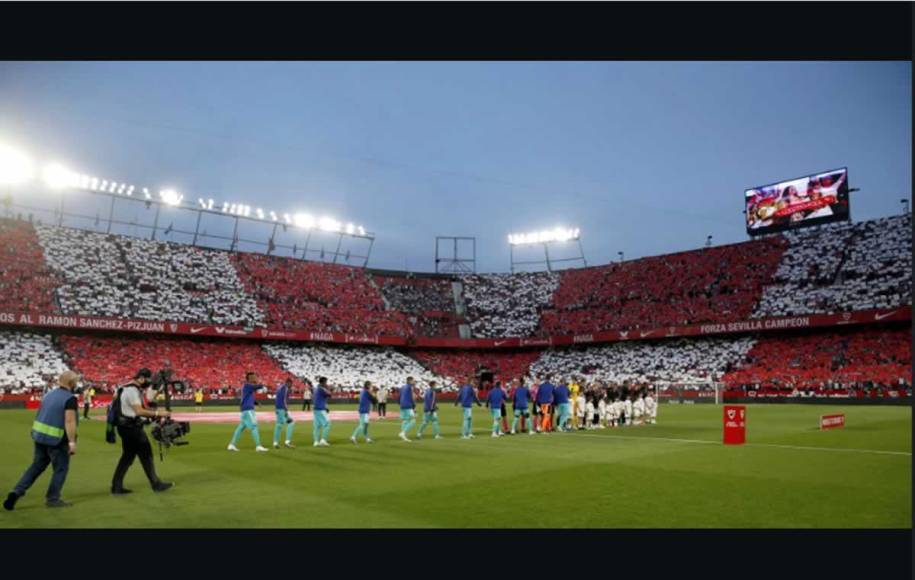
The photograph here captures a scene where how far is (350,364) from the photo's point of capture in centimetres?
6581

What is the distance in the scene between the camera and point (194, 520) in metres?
9.02

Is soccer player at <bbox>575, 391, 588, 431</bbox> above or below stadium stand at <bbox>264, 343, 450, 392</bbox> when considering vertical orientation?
below

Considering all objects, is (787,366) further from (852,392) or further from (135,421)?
(135,421)

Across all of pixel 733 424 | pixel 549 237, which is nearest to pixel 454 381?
pixel 549 237

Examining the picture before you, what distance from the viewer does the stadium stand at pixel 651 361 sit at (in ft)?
191

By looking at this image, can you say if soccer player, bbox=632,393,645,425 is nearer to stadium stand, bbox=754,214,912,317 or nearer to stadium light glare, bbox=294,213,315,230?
stadium stand, bbox=754,214,912,317

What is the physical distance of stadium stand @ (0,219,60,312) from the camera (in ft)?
170

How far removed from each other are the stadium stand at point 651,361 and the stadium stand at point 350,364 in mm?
13040

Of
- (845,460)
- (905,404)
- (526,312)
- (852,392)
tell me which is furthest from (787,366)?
(845,460)

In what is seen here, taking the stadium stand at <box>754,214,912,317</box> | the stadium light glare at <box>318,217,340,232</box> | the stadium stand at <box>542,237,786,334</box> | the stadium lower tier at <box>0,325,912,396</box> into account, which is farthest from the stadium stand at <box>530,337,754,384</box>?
the stadium light glare at <box>318,217,340,232</box>

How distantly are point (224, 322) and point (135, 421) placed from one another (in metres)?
52.7

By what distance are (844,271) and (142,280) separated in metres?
63.6

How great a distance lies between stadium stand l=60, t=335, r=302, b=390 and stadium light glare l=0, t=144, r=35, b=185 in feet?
56.7
